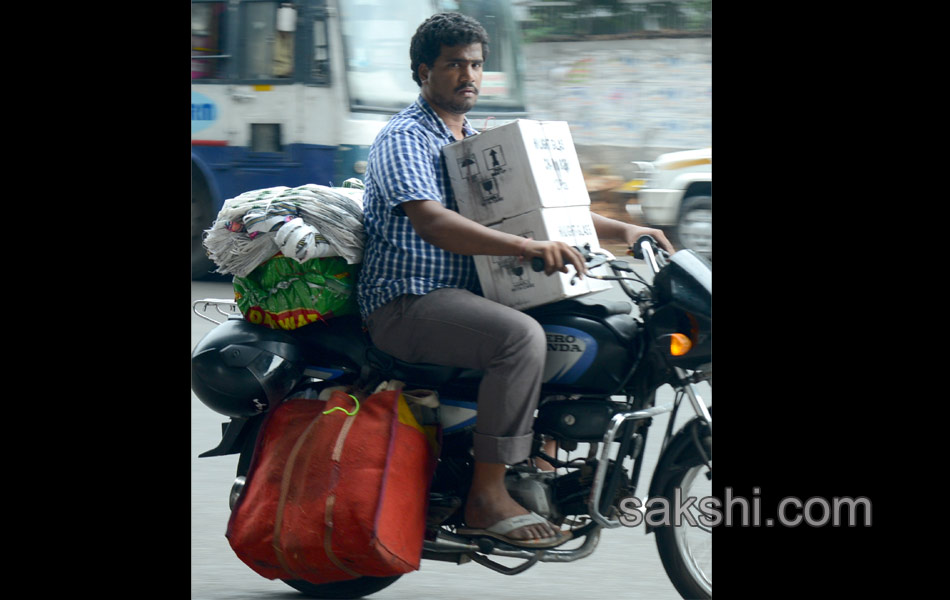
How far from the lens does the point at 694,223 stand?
10.9 metres

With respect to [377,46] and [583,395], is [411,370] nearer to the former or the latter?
[583,395]

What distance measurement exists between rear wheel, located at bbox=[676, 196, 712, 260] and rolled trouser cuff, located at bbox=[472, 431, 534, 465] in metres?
7.61

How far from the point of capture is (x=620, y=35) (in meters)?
14.1

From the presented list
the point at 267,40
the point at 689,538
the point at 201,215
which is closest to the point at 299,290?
the point at 689,538

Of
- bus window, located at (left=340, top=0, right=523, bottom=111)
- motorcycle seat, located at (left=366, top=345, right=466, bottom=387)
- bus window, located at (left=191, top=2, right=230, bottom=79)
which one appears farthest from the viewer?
bus window, located at (left=191, top=2, right=230, bottom=79)

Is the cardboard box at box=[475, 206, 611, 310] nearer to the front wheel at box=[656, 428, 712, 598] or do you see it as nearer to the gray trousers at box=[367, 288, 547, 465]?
the gray trousers at box=[367, 288, 547, 465]

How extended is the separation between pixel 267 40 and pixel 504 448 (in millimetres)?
8139

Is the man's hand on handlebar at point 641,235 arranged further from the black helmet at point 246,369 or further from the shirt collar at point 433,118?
the black helmet at point 246,369

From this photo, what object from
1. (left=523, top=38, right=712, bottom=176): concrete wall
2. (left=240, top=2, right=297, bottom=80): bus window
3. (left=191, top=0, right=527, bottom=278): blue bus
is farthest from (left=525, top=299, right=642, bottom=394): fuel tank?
(left=523, top=38, right=712, bottom=176): concrete wall

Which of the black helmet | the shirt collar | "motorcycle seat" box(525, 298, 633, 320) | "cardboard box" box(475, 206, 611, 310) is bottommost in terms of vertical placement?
the black helmet

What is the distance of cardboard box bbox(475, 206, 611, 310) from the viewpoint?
3369mm
